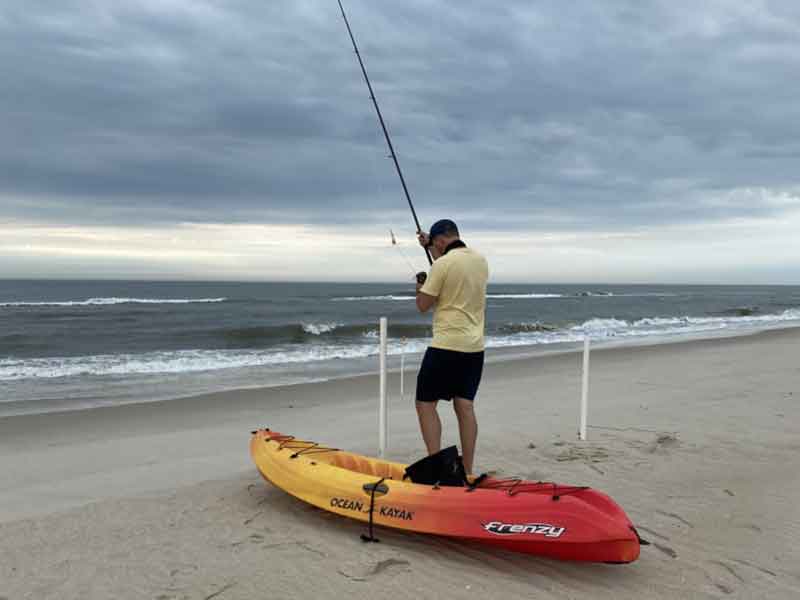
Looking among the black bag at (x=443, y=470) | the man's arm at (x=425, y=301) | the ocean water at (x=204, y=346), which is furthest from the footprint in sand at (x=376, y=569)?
the ocean water at (x=204, y=346)

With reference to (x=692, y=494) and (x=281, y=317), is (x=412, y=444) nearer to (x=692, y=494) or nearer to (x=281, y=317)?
(x=692, y=494)

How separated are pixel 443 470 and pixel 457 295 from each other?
112 centimetres

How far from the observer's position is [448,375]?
441cm

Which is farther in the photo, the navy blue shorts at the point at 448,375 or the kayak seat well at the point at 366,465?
the kayak seat well at the point at 366,465

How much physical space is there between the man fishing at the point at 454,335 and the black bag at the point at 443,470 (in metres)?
0.35

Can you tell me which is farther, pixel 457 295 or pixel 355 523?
pixel 457 295

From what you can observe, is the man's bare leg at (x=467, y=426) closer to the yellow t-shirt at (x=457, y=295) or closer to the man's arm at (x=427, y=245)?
the yellow t-shirt at (x=457, y=295)

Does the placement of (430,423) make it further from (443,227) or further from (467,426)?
(443,227)

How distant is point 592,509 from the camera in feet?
11.0

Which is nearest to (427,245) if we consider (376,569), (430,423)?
(430,423)

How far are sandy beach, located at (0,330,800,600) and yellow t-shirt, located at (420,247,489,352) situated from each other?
1.27 m

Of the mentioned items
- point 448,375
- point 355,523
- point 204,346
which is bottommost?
point 204,346

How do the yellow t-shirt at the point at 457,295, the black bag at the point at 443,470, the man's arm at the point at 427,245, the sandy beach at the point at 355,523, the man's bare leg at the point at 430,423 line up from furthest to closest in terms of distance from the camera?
the man's arm at the point at 427,245 → the man's bare leg at the point at 430,423 → the yellow t-shirt at the point at 457,295 → the black bag at the point at 443,470 → the sandy beach at the point at 355,523

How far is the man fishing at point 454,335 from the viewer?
437 cm
